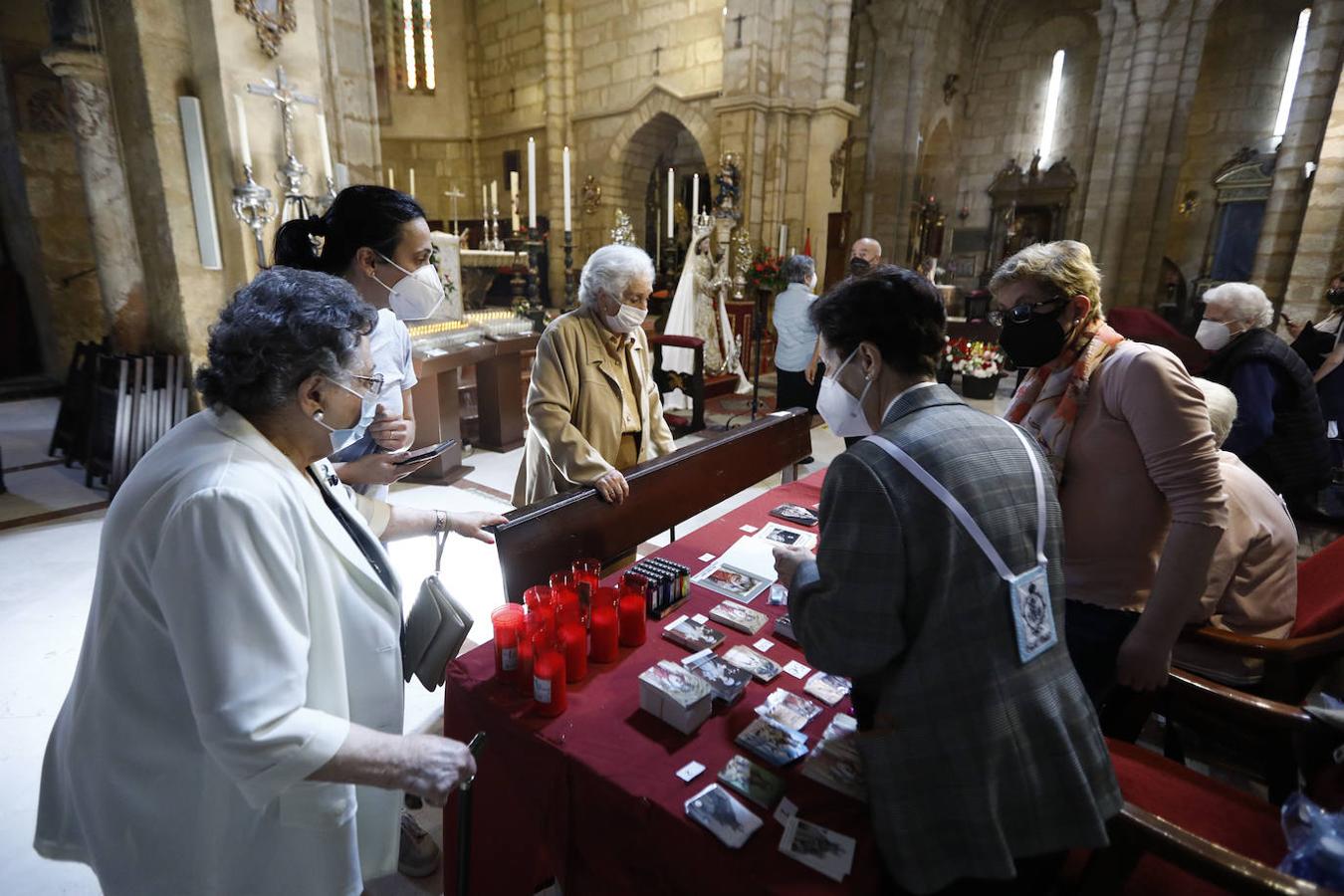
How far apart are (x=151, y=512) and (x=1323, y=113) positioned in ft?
47.4

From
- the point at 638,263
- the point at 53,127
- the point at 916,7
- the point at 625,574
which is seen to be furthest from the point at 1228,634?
the point at 916,7

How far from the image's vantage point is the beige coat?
246 centimetres

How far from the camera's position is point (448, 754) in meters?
1.17

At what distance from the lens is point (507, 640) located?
1.55 m

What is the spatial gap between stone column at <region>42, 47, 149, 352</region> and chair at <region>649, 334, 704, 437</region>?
14.3 ft

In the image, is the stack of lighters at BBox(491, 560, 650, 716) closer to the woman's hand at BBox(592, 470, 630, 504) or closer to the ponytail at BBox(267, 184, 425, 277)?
the woman's hand at BBox(592, 470, 630, 504)

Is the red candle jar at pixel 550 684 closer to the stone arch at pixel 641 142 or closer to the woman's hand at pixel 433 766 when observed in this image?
the woman's hand at pixel 433 766

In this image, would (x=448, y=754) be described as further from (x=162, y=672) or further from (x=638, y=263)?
(x=638, y=263)

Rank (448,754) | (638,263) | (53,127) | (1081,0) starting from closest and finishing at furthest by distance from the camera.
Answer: (448,754) < (638,263) < (53,127) < (1081,0)

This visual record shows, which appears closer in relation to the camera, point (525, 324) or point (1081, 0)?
point (525, 324)

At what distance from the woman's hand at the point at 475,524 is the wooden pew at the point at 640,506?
0.05 metres

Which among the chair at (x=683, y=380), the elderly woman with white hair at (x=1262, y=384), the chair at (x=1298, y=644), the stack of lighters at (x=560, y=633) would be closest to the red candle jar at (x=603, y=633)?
the stack of lighters at (x=560, y=633)

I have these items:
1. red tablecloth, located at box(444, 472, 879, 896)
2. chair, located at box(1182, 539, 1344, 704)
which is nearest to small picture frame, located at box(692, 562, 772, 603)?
red tablecloth, located at box(444, 472, 879, 896)

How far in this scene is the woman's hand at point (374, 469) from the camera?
6.32 feet
